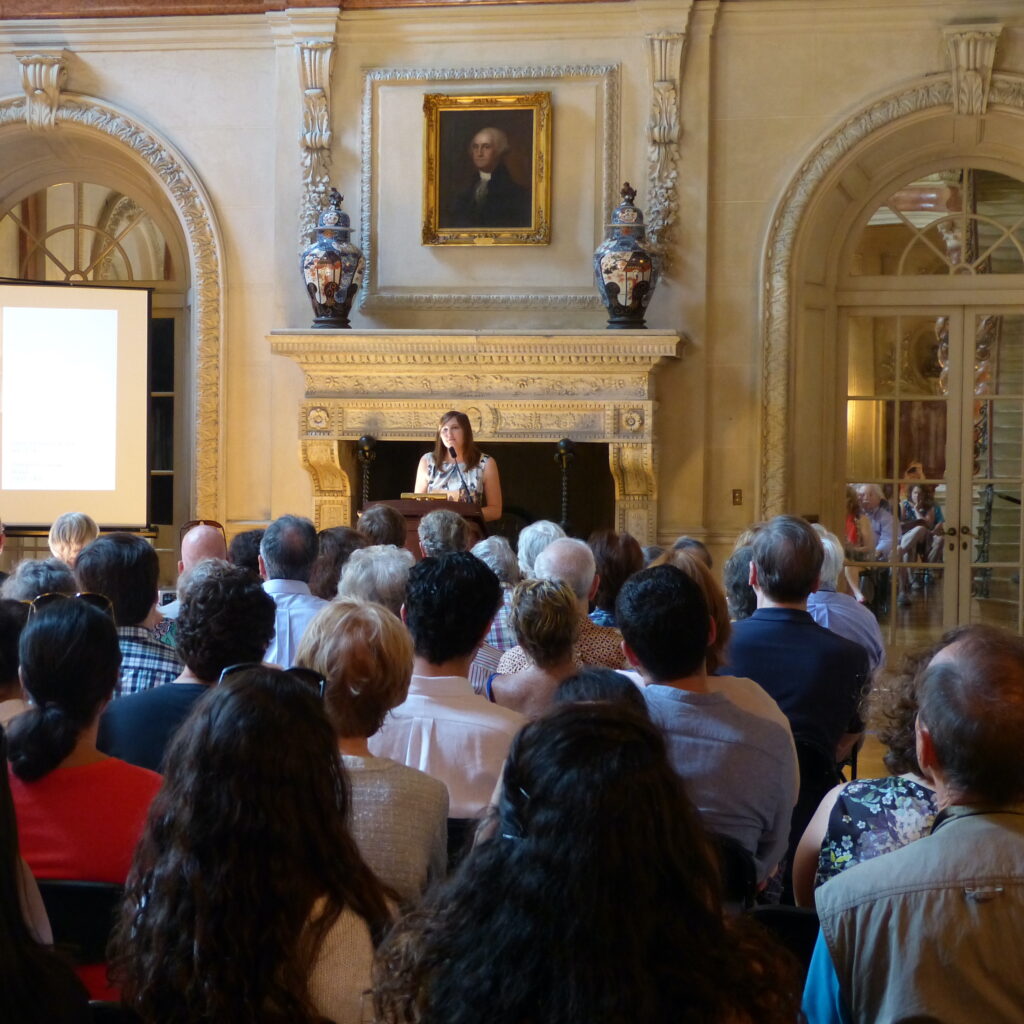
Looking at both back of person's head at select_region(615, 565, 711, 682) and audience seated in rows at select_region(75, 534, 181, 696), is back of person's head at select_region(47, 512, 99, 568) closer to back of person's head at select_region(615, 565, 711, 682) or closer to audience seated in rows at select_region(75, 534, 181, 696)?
audience seated in rows at select_region(75, 534, 181, 696)

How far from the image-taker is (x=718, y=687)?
A: 2.87 meters

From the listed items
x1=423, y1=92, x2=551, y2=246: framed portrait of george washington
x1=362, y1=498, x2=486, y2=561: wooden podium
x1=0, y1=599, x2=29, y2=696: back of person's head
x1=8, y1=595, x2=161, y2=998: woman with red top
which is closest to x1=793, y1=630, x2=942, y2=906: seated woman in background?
x1=8, y1=595, x2=161, y2=998: woman with red top

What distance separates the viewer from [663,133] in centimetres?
820

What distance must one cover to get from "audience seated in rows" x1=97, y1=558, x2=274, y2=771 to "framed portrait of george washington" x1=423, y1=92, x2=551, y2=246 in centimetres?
571

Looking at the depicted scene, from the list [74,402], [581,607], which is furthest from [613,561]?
[74,402]

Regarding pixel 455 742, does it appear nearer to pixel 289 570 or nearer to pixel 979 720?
pixel 979 720

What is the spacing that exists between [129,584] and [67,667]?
1.39 meters

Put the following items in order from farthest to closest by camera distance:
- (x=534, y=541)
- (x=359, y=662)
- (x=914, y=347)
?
(x=914, y=347) < (x=534, y=541) < (x=359, y=662)

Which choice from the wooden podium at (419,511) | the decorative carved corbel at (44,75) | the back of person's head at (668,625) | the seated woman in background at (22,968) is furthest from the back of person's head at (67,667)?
the decorative carved corbel at (44,75)

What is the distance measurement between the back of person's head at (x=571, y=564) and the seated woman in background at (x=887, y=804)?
191cm

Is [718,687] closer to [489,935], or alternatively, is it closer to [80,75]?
[489,935]

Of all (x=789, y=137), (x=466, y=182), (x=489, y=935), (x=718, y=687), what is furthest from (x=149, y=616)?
(x=789, y=137)

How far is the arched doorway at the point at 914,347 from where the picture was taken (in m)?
8.59

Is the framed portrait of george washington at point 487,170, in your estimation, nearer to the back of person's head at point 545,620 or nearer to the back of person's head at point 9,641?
the back of person's head at point 545,620
